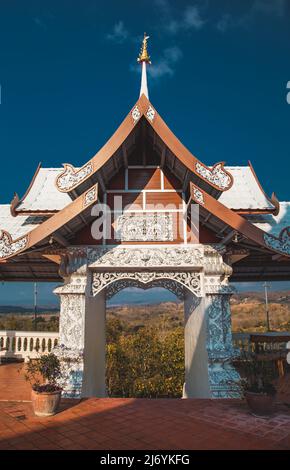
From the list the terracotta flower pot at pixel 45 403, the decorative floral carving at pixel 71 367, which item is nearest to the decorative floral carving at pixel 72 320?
the decorative floral carving at pixel 71 367

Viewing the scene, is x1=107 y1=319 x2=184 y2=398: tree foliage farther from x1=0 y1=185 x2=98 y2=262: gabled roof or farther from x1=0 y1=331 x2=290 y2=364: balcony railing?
x1=0 y1=185 x2=98 y2=262: gabled roof

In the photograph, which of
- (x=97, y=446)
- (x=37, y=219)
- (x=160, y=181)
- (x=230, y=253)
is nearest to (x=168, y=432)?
(x=97, y=446)

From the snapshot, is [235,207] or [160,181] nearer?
[160,181]

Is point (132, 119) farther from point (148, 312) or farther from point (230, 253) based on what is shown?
point (148, 312)

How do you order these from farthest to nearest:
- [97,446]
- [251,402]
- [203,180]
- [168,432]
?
1. [203,180]
2. [251,402]
3. [168,432]
4. [97,446]

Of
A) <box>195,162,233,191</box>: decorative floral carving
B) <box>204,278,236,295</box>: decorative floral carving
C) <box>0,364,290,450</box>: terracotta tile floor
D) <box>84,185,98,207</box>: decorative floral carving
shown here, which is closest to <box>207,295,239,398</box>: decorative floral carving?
<box>204,278,236,295</box>: decorative floral carving

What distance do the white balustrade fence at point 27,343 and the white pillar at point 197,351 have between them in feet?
13.3

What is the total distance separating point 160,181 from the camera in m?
6.73

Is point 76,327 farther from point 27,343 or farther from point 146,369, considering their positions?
point 146,369

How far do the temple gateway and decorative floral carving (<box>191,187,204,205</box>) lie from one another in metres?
0.02

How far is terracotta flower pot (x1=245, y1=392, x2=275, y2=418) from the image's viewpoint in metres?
4.83

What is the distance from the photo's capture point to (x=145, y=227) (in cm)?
645

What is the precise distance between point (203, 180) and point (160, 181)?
3.97 ft

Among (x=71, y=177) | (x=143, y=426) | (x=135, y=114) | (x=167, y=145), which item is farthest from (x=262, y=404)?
(x=135, y=114)
